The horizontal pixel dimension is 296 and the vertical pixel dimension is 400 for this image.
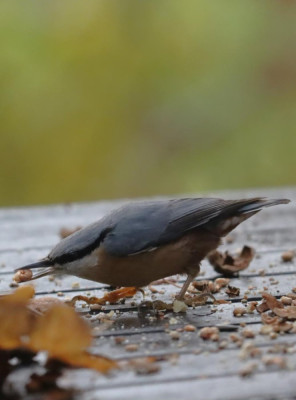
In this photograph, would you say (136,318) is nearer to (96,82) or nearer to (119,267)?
(119,267)

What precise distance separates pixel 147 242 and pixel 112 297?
26 cm

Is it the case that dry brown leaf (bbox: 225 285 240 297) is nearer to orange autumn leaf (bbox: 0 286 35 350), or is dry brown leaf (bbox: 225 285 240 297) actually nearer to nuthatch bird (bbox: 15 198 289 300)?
nuthatch bird (bbox: 15 198 289 300)

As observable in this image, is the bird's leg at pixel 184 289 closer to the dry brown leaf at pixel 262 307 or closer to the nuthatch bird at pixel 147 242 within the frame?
the nuthatch bird at pixel 147 242

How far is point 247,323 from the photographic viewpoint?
111 inches

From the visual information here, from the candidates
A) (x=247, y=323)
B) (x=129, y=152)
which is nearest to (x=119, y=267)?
(x=247, y=323)

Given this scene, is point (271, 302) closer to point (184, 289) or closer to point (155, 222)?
point (184, 289)

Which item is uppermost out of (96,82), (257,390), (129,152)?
(96,82)

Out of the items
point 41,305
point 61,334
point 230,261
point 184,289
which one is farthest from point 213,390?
point 230,261

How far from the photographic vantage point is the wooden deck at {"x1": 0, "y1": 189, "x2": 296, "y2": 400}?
2.18 m

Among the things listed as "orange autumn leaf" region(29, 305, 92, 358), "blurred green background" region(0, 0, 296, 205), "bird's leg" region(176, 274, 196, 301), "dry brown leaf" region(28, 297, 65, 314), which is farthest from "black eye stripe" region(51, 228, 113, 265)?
"blurred green background" region(0, 0, 296, 205)

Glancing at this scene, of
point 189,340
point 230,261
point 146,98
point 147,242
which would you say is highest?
point 146,98

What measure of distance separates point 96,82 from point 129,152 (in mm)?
829

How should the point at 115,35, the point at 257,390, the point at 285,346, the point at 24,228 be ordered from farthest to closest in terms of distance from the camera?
1. the point at 115,35
2. the point at 24,228
3. the point at 285,346
4. the point at 257,390

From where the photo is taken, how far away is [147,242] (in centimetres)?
314
